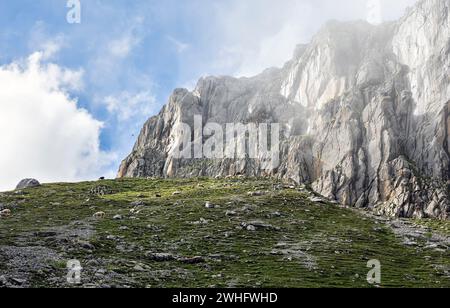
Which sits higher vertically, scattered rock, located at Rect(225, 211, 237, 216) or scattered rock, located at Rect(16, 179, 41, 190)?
scattered rock, located at Rect(16, 179, 41, 190)

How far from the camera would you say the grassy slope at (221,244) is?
127 ft

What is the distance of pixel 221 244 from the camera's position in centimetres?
5219

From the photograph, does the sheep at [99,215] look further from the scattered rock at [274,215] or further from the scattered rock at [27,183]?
the scattered rock at [27,183]

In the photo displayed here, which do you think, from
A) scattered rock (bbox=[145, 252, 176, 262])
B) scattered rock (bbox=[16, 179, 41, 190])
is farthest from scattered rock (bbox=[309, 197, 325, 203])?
scattered rock (bbox=[16, 179, 41, 190])

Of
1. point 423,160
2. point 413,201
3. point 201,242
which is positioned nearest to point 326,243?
point 201,242

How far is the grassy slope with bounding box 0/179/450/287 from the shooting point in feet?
127

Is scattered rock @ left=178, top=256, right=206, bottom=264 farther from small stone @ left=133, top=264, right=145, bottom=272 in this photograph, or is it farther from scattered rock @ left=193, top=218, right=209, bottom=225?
scattered rock @ left=193, top=218, right=209, bottom=225

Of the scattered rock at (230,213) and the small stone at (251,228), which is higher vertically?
the scattered rock at (230,213)

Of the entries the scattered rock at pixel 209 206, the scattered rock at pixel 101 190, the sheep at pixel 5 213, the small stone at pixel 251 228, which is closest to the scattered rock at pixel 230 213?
the scattered rock at pixel 209 206

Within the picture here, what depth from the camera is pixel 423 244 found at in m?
63.5

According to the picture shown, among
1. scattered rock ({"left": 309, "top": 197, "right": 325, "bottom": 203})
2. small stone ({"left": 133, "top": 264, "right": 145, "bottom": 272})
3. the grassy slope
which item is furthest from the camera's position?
scattered rock ({"left": 309, "top": 197, "right": 325, "bottom": 203})

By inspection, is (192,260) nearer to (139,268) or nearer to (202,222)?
(139,268)
